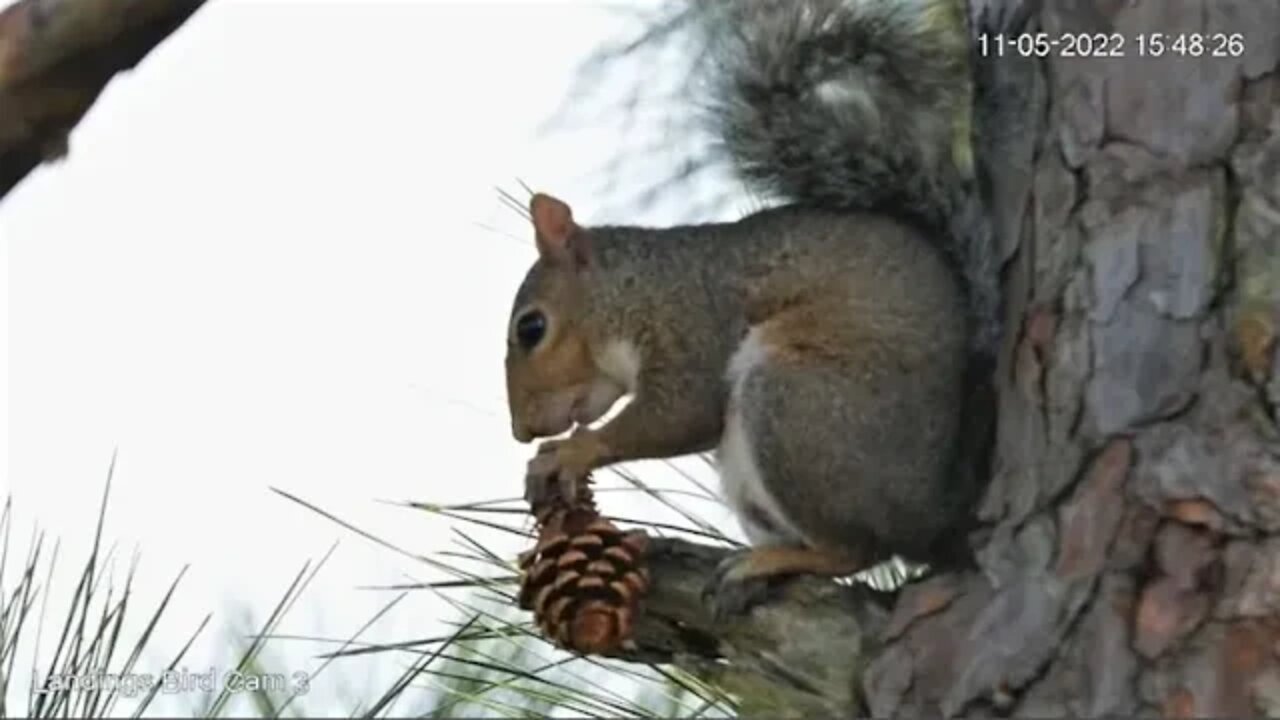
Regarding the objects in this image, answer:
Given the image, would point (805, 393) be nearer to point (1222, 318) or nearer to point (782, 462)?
point (782, 462)

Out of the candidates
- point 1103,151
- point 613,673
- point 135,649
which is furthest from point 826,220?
point 135,649

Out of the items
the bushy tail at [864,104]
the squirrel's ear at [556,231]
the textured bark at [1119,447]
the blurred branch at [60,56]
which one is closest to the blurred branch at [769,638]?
the textured bark at [1119,447]

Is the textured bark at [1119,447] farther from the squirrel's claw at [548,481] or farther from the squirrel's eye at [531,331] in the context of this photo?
the squirrel's eye at [531,331]

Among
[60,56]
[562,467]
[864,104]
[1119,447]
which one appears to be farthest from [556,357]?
[60,56]

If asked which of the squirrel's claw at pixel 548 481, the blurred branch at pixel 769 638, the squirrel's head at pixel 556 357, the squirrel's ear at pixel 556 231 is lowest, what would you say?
the blurred branch at pixel 769 638

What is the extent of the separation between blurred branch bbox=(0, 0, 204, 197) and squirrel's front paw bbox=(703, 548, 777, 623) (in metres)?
0.49

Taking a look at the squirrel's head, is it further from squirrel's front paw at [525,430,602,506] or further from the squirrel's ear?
squirrel's front paw at [525,430,602,506]

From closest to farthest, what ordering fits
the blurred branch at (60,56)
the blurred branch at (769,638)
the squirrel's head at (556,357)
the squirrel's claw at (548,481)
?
the blurred branch at (60,56) < the blurred branch at (769,638) < the squirrel's claw at (548,481) < the squirrel's head at (556,357)

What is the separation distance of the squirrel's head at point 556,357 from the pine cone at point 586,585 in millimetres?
315

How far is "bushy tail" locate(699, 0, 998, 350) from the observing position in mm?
1294

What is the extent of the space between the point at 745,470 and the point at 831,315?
0.41 feet

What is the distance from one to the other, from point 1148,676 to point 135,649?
608mm

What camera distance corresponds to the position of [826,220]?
1.35m

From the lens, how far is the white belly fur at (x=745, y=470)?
127 centimetres
